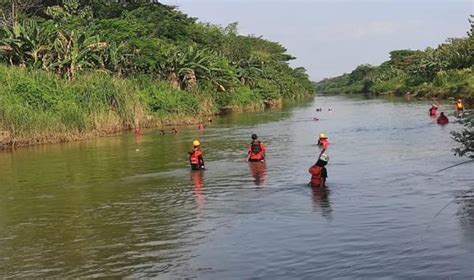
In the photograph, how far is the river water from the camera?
8.65m

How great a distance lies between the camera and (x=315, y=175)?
14555mm

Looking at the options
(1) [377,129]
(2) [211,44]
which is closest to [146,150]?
(1) [377,129]

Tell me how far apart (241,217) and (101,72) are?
1095 inches

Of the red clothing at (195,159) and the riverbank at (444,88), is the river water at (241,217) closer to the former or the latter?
the red clothing at (195,159)

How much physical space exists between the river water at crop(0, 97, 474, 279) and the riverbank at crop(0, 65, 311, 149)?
5.15m

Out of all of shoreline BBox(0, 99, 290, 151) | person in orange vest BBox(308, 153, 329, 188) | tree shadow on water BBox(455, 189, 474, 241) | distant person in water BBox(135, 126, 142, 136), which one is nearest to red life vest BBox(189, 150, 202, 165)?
person in orange vest BBox(308, 153, 329, 188)

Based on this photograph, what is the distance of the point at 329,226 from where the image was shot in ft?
35.2

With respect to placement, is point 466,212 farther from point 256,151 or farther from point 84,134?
point 84,134

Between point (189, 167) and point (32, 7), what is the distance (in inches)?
1627

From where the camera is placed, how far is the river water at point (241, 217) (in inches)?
340

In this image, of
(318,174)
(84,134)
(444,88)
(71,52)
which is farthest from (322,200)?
(444,88)

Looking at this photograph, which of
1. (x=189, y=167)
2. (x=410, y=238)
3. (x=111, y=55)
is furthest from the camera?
(x=111, y=55)

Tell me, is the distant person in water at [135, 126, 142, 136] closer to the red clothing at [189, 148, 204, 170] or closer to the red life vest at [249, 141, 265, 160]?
the red life vest at [249, 141, 265, 160]

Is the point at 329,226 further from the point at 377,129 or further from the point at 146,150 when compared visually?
the point at 377,129
